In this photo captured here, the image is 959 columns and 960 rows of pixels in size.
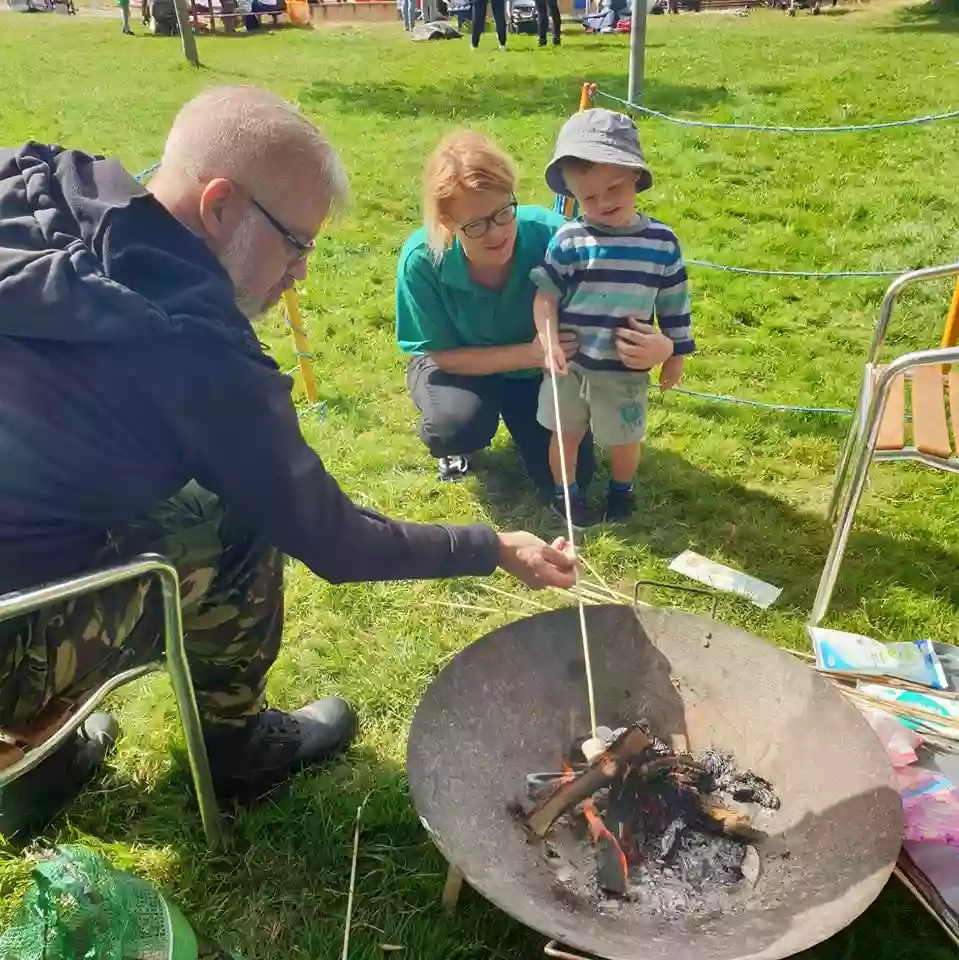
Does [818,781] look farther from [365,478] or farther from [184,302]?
[365,478]

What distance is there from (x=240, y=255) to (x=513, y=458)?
2.20 m

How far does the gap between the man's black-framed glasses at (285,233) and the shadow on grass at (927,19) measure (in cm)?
1603

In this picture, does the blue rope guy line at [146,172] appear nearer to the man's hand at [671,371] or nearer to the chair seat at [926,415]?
the man's hand at [671,371]

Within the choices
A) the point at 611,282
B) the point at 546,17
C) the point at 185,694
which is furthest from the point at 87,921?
the point at 546,17

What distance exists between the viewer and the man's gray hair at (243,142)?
5.17 ft

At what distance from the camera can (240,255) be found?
1.65m

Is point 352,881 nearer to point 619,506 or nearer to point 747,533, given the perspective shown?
point 619,506

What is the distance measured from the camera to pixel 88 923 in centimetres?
139

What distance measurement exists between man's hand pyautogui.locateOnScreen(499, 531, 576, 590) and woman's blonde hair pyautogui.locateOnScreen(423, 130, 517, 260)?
4.17ft

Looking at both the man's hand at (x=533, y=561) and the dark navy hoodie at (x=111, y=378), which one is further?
the man's hand at (x=533, y=561)

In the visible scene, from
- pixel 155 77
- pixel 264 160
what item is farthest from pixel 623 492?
pixel 155 77

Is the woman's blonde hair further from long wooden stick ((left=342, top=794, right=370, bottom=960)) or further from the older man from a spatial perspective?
long wooden stick ((left=342, top=794, right=370, bottom=960))

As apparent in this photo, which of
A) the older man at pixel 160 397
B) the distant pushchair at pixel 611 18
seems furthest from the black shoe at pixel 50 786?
the distant pushchair at pixel 611 18

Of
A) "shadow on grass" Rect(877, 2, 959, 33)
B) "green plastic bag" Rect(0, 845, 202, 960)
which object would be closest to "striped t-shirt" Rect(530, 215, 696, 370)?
"green plastic bag" Rect(0, 845, 202, 960)
